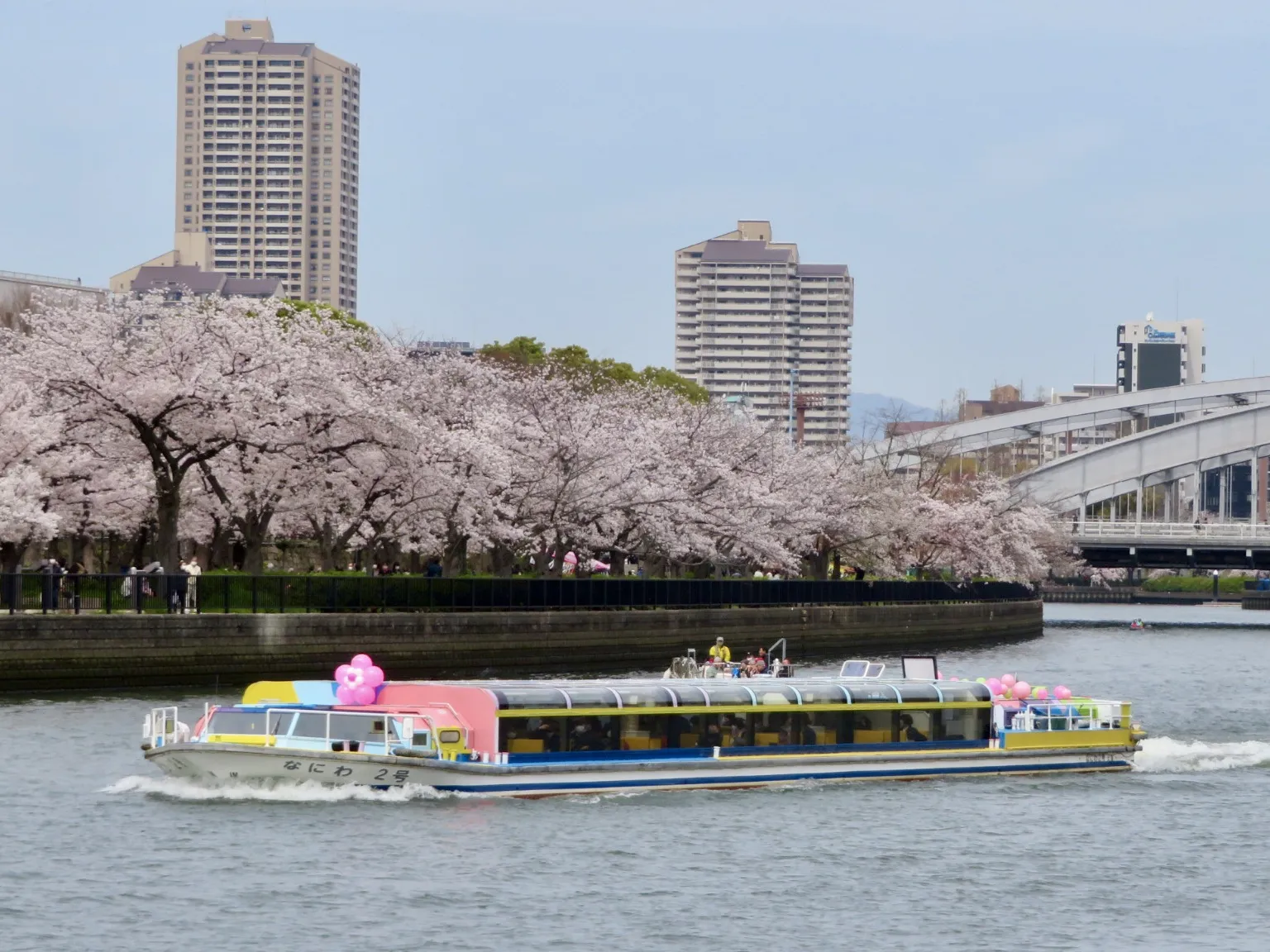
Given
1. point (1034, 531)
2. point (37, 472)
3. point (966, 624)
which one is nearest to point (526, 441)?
point (37, 472)

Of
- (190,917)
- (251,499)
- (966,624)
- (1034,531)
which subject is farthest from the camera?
(1034,531)

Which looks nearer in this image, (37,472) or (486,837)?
(486,837)

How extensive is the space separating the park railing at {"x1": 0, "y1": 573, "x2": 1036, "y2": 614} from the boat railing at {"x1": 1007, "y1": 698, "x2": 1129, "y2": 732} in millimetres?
23377

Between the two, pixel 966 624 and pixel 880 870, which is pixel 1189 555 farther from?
pixel 880 870

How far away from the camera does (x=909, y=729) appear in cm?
4275

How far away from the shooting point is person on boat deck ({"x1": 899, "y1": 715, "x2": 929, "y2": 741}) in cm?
4262

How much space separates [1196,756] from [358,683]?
827 inches

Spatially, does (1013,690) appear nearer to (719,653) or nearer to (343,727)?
(719,653)

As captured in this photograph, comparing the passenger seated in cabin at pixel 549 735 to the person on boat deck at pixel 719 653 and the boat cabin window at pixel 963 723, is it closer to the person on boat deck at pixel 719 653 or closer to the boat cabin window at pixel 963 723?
the boat cabin window at pixel 963 723

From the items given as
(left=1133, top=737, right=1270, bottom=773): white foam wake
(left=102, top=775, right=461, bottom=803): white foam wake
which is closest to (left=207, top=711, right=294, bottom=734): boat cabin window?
(left=102, top=775, right=461, bottom=803): white foam wake

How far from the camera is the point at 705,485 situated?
88375mm

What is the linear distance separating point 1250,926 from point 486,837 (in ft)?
39.9

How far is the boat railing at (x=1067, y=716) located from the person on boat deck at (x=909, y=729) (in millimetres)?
2553

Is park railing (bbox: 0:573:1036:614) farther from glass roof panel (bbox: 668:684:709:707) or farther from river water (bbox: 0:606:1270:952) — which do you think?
glass roof panel (bbox: 668:684:709:707)
